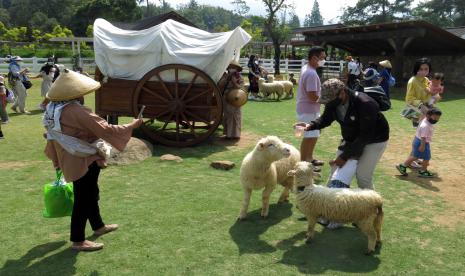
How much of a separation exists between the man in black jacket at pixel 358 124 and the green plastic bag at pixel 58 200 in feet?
9.62

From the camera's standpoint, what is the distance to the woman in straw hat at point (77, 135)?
401cm

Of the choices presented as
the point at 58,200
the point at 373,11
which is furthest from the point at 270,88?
the point at 373,11

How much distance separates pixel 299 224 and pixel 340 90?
174cm

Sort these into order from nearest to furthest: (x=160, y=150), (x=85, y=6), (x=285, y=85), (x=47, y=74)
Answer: (x=160, y=150) < (x=47, y=74) < (x=285, y=85) < (x=85, y=6)

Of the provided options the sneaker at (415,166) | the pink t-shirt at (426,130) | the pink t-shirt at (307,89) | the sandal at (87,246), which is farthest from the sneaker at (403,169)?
the sandal at (87,246)

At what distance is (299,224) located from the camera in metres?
5.11

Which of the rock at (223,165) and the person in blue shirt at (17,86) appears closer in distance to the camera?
the rock at (223,165)

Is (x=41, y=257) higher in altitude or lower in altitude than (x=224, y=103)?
lower

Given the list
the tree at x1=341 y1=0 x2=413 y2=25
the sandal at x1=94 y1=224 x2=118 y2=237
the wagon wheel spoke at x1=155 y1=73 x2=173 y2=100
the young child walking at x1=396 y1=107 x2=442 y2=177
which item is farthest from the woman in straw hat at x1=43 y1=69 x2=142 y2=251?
the tree at x1=341 y1=0 x2=413 y2=25

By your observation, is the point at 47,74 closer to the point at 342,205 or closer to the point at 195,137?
the point at 195,137

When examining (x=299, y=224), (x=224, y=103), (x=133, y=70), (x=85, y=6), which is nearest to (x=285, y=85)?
(x=224, y=103)

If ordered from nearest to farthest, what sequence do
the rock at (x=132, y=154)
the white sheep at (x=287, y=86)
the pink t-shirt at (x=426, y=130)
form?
the pink t-shirt at (x=426, y=130), the rock at (x=132, y=154), the white sheep at (x=287, y=86)

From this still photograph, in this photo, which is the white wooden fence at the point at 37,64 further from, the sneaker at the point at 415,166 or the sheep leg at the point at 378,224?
the sheep leg at the point at 378,224

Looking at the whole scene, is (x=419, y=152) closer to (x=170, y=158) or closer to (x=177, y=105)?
(x=170, y=158)
